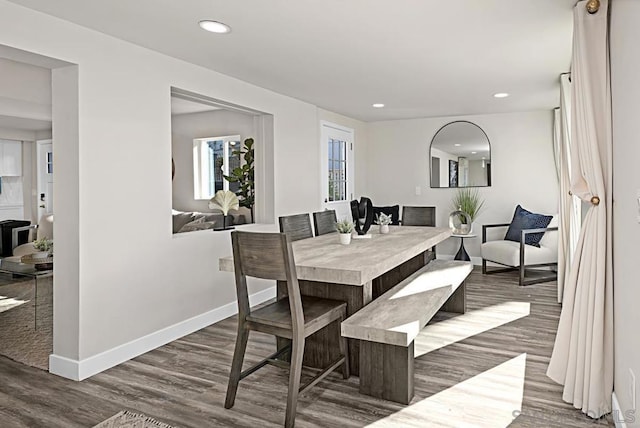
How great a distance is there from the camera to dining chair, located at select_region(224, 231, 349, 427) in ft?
7.42

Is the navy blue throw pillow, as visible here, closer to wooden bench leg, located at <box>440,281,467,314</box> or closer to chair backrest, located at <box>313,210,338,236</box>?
wooden bench leg, located at <box>440,281,467,314</box>

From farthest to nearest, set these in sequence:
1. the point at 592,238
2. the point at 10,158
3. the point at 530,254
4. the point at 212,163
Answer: the point at 10,158 → the point at 212,163 → the point at 530,254 → the point at 592,238

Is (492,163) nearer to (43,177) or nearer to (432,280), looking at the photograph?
(432,280)

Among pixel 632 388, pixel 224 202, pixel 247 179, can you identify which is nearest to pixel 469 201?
pixel 247 179

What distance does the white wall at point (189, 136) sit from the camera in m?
6.33

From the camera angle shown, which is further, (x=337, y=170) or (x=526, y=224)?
(x=337, y=170)

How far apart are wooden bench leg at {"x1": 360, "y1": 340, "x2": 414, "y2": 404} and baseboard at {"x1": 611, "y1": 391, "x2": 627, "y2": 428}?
0.98 meters

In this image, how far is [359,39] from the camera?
316 cm

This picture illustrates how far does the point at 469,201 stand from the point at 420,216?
1.98 metres

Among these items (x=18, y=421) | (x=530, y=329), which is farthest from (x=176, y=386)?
(x=530, y=329)

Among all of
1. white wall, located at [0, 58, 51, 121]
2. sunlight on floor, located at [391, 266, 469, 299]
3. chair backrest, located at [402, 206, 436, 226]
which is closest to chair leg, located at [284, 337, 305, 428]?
sunlight on floor, located at [391, 266, 469, 299]

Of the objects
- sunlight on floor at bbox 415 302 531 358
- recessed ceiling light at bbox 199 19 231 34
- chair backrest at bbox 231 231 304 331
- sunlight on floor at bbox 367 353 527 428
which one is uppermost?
recessed ceiling light at bbox 199 19 231 34

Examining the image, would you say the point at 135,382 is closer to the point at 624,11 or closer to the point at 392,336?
the point at 392,336

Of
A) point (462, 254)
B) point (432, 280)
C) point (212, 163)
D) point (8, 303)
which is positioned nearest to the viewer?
point (432, 280)
